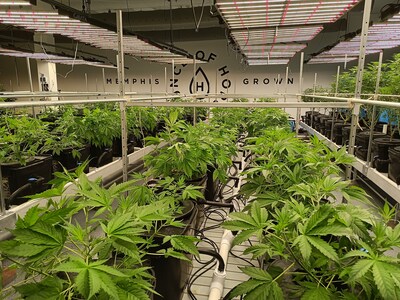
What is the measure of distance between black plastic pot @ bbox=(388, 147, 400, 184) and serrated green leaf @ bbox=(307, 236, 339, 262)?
1.98 meters

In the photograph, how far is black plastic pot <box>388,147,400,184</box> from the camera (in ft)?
7.44

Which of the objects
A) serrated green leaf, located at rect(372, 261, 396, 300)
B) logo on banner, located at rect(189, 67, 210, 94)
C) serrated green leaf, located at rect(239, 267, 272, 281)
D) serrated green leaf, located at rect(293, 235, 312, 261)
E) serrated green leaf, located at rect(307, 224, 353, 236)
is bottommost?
serrated green leaf, located at rect(239, 267, 272, 281)

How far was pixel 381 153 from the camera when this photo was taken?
9.14 feet

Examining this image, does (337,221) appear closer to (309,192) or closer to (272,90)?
(309,192)

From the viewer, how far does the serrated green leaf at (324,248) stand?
67 centimetres

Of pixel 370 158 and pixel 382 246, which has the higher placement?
pixel 382 246

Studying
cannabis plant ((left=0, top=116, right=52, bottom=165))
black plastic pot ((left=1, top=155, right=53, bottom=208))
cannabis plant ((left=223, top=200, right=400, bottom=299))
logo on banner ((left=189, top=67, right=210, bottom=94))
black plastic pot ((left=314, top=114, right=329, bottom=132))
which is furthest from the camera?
logo on banner ((left=189, top=67, right=210, bottom=94))

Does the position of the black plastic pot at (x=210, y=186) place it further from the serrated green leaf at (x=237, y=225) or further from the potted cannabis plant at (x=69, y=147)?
the serrated green leaf at (x=237, y=225)

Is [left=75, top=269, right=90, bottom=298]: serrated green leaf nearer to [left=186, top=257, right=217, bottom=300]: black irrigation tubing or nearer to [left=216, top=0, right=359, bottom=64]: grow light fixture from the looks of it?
[left=186, top=257, right=217, bottom=300]: black irrigation tubing

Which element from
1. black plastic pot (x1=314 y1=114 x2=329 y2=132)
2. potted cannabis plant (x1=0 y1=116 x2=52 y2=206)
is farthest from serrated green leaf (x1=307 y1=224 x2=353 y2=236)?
black plastic pot (x1=314 y1=114 x2=329 y2=132)

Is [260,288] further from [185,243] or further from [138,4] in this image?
[138,4]

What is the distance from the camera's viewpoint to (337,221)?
0.75 metres

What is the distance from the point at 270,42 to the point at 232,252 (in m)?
2.77

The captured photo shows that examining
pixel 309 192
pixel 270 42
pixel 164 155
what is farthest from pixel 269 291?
pixel 270 42
